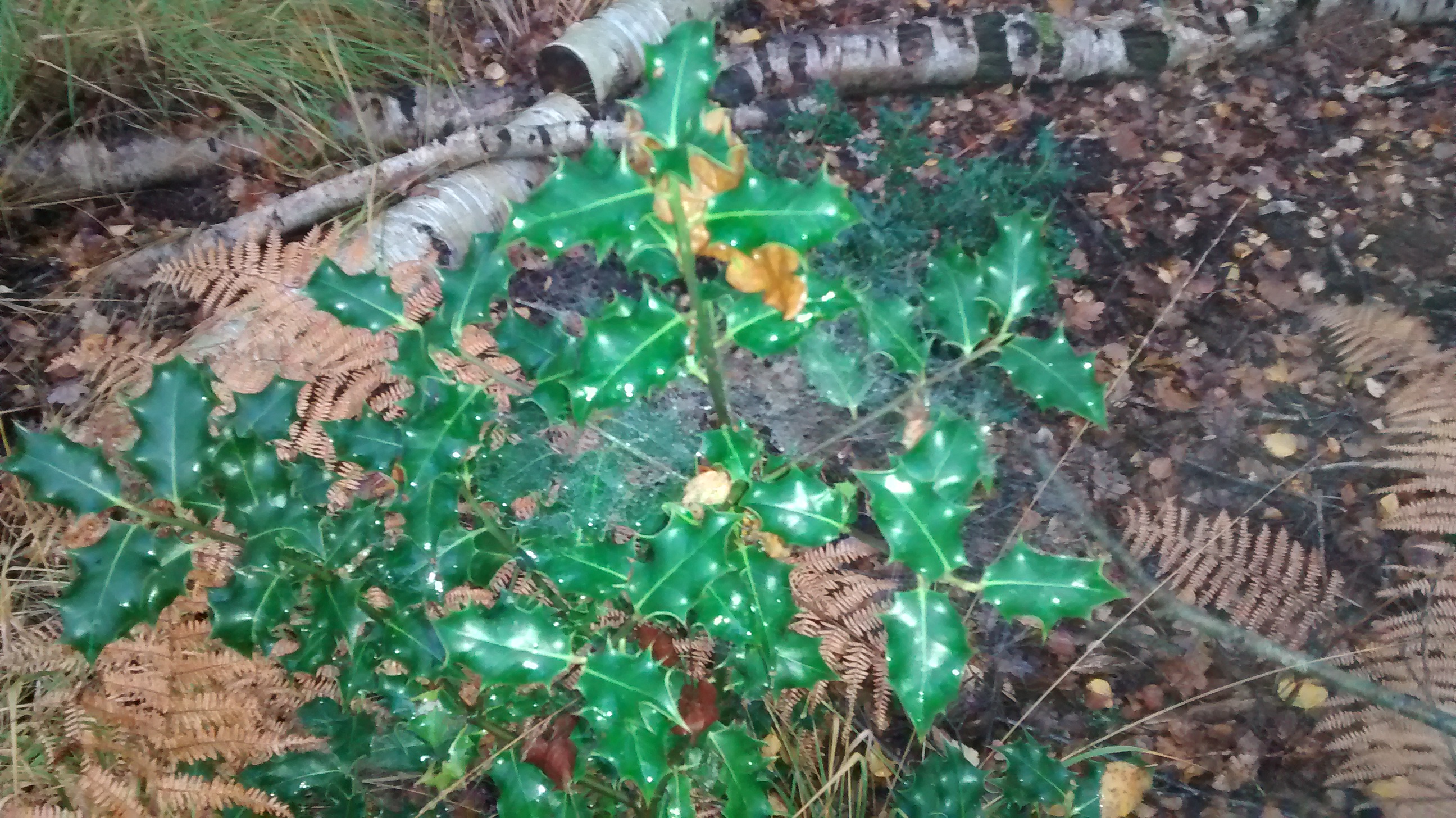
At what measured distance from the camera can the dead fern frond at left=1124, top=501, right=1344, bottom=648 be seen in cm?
172

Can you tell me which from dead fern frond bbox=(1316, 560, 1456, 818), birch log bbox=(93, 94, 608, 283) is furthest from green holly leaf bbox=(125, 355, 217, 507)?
dead fern frond bbox=(1316, 560, 1456, 818)

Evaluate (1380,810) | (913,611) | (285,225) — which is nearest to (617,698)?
(913,611)

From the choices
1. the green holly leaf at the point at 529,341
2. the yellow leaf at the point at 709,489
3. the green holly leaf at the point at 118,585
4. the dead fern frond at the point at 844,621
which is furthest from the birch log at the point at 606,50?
the green holly leaf at the point at 118,585

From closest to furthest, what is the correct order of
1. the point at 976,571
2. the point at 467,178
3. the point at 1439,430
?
the point at 1439,430
the point at 976,571
the point at 467,178

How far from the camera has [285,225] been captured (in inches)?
99.5

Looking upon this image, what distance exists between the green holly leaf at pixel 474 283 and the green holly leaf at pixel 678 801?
2.33 ft

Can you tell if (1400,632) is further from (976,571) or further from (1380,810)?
(976,571)

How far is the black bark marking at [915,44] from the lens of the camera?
2.77m

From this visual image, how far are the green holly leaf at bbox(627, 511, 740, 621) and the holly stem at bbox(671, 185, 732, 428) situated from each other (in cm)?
18

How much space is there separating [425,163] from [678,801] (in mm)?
2198

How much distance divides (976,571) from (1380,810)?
87 centimetres

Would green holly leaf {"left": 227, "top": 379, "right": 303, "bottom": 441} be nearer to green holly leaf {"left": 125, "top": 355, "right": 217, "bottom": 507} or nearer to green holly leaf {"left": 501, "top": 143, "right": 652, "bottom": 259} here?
green holly leaf {"left": 125, "top": 355, "right": 217, "bottom": 507}

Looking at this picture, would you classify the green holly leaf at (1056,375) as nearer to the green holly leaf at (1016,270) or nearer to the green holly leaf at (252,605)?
the green holly leaf at (1016,270)

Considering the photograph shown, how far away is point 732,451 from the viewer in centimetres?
105
